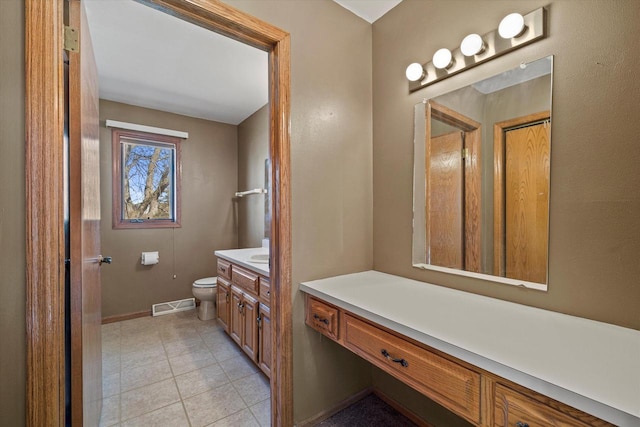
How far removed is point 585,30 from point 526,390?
4.20ft

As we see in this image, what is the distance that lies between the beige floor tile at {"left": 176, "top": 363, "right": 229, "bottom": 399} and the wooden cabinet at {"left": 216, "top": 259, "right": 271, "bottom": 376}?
0.81 feet

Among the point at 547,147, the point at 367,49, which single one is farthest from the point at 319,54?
the point at 547,147

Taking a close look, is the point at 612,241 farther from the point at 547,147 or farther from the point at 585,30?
the point at 585,30

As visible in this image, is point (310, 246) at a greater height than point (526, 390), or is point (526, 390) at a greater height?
point (310, 246)

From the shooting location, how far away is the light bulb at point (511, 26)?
3.87ft

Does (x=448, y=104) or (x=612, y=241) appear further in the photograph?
(x=448, y=104)

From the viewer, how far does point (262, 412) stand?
68.6 inches

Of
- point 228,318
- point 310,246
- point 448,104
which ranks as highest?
point 448,104

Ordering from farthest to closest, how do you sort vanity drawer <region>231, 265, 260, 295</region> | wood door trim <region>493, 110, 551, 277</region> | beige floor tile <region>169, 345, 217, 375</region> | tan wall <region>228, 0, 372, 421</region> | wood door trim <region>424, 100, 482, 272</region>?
beige floor tile <region>169, 345, 217, 375</region> < vanity drawer <region>231, 265, 260, 295</region> < tan wall <region>228, 0, 372, 421</region> < wood door trim <region>424, 100, 482, 272</region> < wood door trim <region>493, 110, 551, 277</region>

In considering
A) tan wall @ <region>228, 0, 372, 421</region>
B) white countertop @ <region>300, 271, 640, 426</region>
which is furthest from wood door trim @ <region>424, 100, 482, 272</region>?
tan wall @ <region>228, 0, 372, 421</region>

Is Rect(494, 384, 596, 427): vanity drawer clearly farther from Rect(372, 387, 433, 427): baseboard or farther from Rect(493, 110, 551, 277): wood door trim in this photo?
Rect(372, 387, 433, 427): baseboard

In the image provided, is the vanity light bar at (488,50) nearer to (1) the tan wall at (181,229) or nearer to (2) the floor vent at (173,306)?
(1) the tan wall at (181,229)

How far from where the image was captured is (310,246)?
63.7 inches

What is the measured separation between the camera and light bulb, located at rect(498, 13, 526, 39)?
1.18 metres
